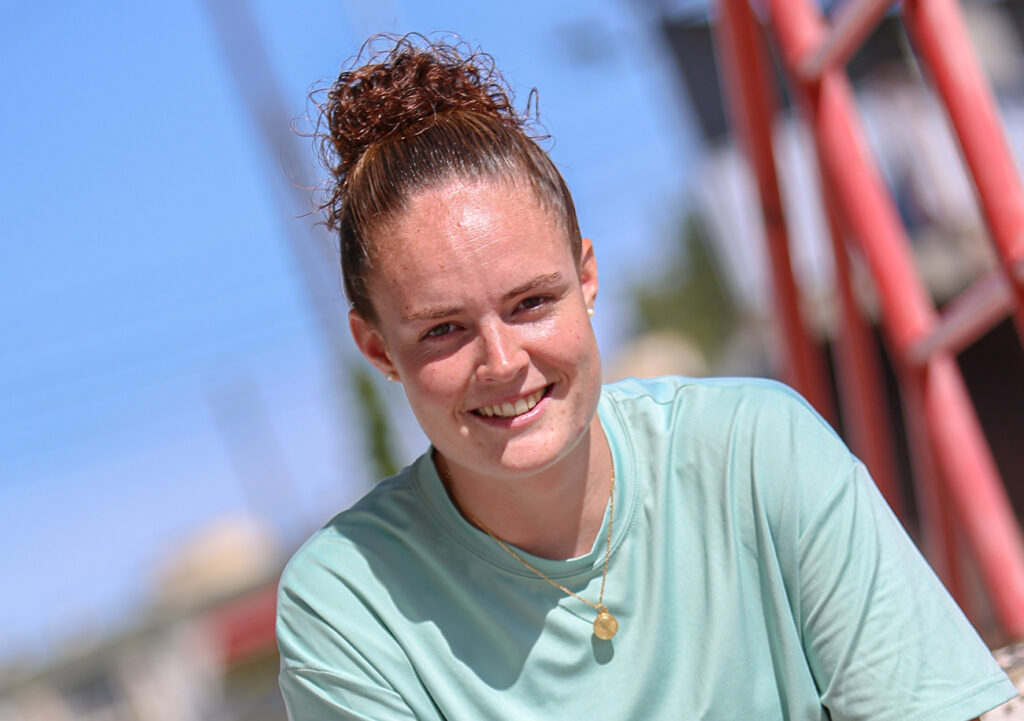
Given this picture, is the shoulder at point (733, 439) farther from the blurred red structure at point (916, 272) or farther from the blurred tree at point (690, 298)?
the blurred tree at point (690, 298)

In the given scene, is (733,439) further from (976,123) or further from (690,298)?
(690,298)

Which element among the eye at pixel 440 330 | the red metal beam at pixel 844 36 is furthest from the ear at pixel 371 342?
the red metal beam at pixel 844 36

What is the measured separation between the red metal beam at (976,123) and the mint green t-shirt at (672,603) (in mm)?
493

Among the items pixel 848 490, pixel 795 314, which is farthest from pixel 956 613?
pixel 795 314

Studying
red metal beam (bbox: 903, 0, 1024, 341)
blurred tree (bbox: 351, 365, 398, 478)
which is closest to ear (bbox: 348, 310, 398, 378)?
red metal beam (bbox: 903, 0, 1024, 341)

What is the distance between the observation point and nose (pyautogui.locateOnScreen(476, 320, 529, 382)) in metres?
1.64

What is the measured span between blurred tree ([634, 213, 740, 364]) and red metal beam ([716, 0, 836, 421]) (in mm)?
42420

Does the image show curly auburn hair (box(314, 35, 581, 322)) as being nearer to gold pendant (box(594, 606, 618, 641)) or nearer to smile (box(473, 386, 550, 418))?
smile (box(473, 386, 550, 418))

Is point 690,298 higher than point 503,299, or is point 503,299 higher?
point 503,299

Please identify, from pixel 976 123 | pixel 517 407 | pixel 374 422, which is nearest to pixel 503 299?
pixel 517 407

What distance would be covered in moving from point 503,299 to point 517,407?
0.15m

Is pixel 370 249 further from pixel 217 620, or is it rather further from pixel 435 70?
pixel 217 620

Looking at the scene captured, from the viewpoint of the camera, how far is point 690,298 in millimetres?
52219

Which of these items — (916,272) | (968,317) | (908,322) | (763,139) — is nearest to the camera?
(968,317)
